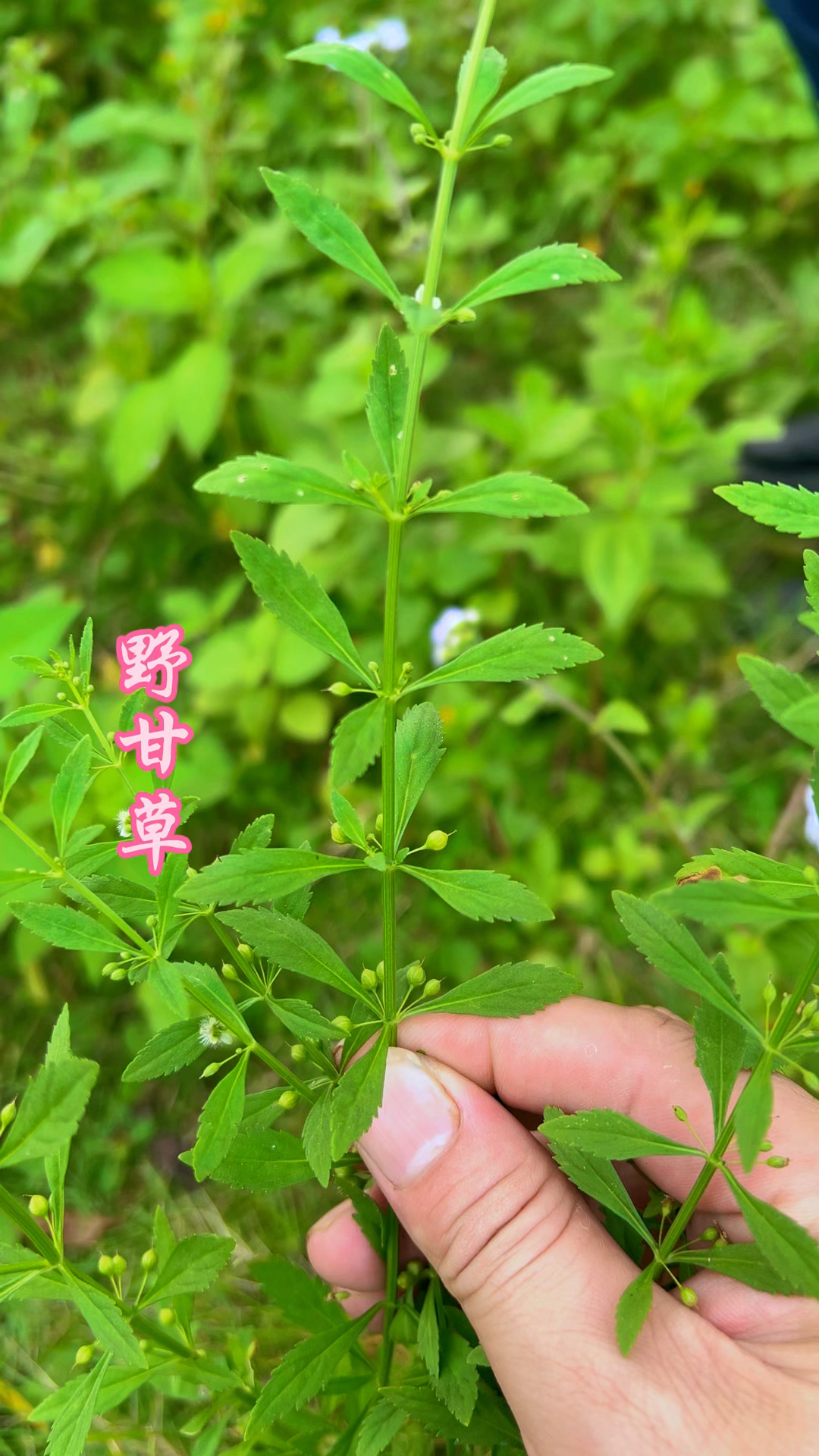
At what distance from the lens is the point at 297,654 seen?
7.75 ft

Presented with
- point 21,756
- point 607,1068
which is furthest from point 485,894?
point 607,1068

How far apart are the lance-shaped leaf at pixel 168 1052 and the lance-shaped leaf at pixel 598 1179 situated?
→ 1.23 feet

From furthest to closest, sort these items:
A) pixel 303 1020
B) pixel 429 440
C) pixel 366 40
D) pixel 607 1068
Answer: pixel 366 40 → pixel 429 440 → pixel 607 1068 → pixel 303 1020

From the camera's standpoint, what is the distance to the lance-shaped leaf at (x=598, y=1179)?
3.29 feet

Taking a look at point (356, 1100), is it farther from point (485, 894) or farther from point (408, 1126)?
point (408, 1126)

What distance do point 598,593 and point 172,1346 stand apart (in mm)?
1708

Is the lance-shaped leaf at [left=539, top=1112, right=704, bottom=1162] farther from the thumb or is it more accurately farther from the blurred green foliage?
the blurred green foliage

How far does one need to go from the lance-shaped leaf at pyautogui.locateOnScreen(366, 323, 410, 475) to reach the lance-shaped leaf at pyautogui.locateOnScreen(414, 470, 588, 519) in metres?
0.06

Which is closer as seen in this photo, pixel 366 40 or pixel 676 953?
pixel 676 953

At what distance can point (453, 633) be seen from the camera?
213 cm

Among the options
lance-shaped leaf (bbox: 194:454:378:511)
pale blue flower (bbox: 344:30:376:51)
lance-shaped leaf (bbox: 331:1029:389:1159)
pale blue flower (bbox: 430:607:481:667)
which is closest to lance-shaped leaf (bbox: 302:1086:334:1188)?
lance-shaped leaf (bbox: 331:1029:389:1159)

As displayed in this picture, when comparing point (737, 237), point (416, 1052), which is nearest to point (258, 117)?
point (737, 237)

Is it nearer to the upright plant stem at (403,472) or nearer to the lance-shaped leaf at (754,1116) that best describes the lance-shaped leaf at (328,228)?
the upright plant stem at (403,472)

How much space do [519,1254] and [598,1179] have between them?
18cm
